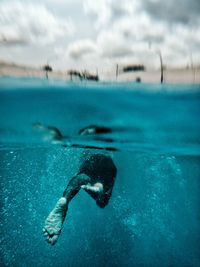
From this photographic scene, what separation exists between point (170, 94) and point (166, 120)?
2.79 meters

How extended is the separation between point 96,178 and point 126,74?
14.6ft

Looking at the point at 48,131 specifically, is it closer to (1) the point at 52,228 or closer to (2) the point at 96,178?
(2) the point at 96,178

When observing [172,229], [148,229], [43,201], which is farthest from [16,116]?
[172,229]

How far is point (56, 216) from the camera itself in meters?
8.49

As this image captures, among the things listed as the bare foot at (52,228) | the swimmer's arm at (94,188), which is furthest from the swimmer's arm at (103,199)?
the bare foot at (52,228)

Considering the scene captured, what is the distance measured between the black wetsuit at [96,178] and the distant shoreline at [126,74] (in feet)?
11.7

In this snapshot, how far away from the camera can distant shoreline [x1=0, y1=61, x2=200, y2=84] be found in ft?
26.8

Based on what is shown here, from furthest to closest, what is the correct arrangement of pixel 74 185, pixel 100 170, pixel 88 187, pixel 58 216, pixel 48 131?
pixel 48 131, pixel 100 170, pixel 88 187, pixel 74 185, pixel 58 216

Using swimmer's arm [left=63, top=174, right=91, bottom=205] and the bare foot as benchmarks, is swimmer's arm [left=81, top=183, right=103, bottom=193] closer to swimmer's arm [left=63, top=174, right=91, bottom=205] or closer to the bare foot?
swimmer's arm [left=63, top=174, right=91, bottom=205]

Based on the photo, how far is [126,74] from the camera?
328 inches

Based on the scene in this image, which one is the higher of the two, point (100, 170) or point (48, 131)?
point (48, 131)

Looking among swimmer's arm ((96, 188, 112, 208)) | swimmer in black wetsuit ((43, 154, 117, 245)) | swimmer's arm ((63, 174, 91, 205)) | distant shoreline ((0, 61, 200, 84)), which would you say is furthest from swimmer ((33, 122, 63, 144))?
distant shoreline ((0, 61, 200, 84))

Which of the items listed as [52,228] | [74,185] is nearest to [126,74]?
[74,185]

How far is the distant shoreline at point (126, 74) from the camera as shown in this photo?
8.16 m
